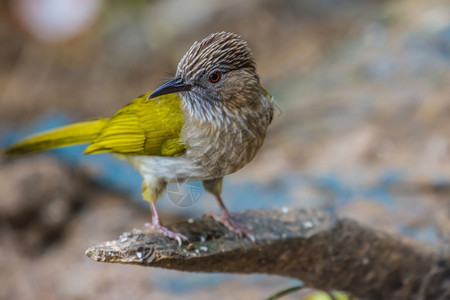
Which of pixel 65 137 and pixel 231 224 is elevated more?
pixel 65 137

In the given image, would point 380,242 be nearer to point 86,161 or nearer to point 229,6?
point 86,161

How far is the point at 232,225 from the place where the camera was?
11.7 ft

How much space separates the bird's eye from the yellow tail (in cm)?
97

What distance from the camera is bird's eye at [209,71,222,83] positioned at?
2.84 metres

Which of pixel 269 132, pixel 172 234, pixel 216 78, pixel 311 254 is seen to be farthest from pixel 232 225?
pixel 269 132

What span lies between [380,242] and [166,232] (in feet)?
4.75

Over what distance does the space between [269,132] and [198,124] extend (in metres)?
4.06

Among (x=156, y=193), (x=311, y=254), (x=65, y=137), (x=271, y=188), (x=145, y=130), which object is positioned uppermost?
(x=271, y=188)

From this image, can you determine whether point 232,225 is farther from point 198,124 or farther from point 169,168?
point 198,124

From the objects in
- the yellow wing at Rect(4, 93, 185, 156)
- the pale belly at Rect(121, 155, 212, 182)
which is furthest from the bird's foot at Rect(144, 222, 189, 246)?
the yellow wing at Rect(4, 93, 185, 156)

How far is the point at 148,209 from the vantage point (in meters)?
6.35

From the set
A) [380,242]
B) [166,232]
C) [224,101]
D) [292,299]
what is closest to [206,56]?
[224,101]

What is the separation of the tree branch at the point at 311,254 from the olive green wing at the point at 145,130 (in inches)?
18.2

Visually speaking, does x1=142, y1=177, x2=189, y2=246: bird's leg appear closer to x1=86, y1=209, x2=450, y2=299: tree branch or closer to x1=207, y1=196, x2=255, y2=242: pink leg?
x1=86, y1=209, x2=450, y2=299: tree branch
